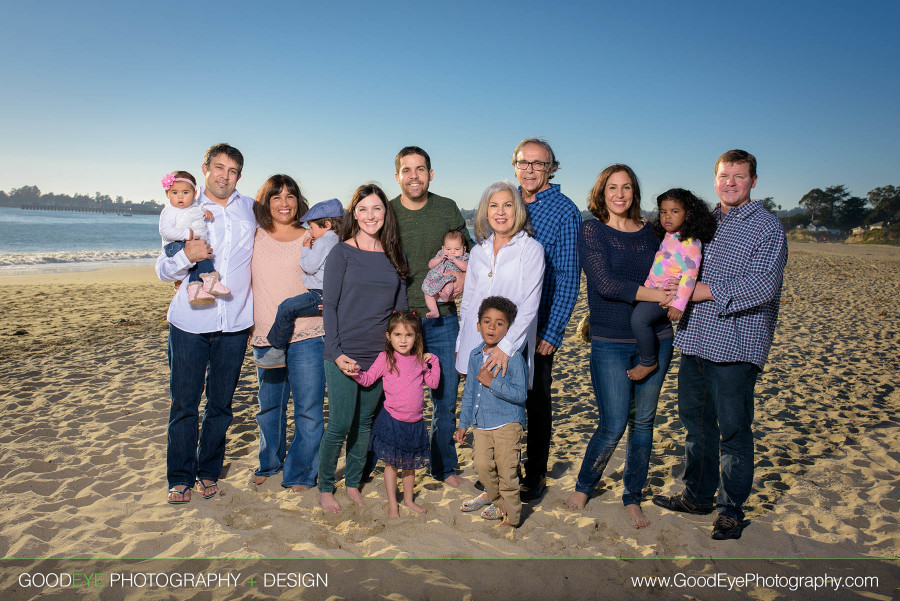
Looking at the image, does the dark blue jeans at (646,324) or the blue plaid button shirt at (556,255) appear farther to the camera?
the blue plaid button shirt at (556,255)

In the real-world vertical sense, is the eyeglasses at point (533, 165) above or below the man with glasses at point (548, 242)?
above

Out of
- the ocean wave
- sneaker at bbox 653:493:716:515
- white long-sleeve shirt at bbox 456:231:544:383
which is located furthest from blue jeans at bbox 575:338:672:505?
the ocean wave

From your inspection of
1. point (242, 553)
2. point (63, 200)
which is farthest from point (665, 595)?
point (63, 200)

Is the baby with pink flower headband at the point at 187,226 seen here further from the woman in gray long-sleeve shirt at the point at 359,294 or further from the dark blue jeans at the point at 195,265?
the woman in gray long-sleeve shirt at the point at 359,294

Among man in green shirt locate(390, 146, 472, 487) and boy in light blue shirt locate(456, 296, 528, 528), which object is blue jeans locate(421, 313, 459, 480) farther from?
boy in light blue shirt locate(456, 296, 528, 528)

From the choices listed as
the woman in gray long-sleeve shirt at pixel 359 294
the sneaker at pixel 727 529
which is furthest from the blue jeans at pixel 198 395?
the sneaker at pixel 727 529

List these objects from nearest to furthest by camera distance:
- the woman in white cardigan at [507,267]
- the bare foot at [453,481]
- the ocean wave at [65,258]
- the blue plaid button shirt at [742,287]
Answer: the blue plaid button shirt at [742,287], the woman in white cardigan at [507,267], the bare foot at [453,481], the ocean wave at [65,258]

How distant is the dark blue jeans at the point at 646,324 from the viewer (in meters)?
3.05

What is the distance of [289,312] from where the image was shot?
346 centimetres

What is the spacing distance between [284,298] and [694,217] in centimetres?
268

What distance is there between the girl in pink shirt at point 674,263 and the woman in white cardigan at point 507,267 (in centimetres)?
63

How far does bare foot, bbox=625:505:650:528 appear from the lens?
11.0 ft

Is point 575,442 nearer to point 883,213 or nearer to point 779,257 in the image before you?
point 779,257

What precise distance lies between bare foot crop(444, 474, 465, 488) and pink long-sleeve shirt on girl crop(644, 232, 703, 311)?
203 cm
